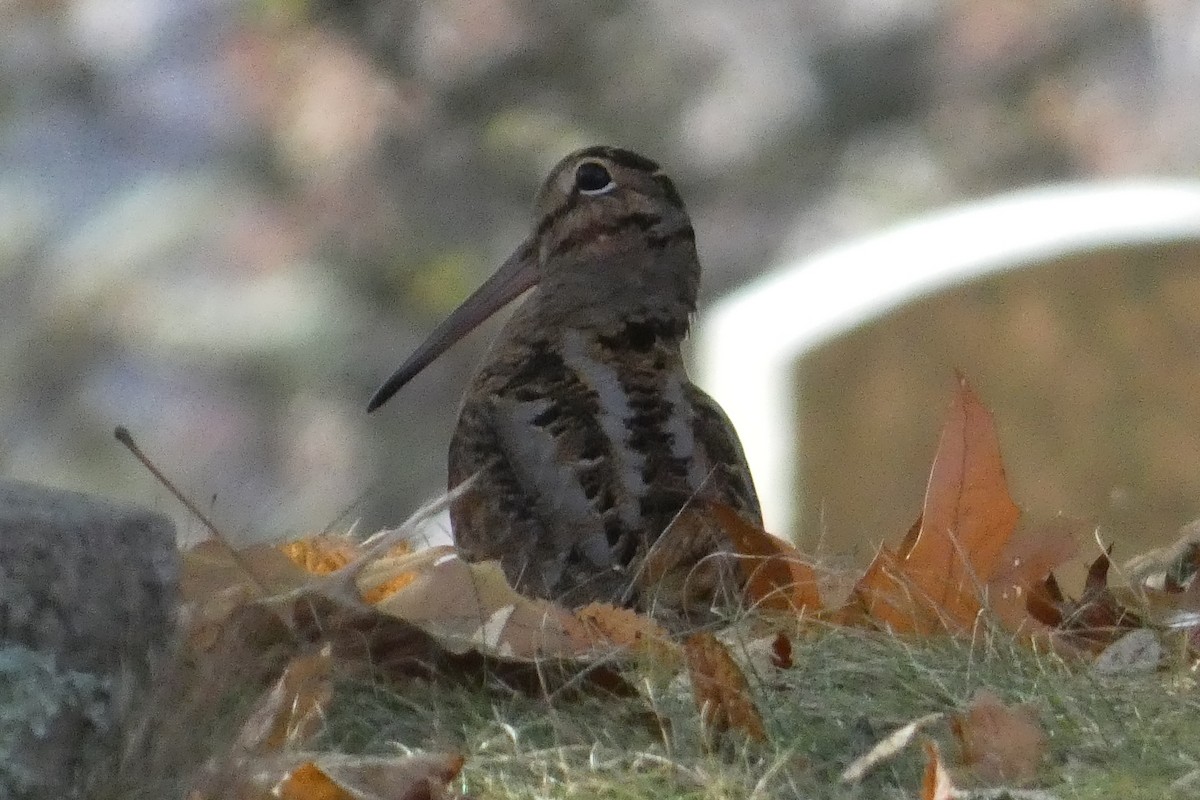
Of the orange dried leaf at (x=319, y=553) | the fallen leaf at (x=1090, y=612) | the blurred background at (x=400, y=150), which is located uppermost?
the blurred background at (x=400, y=150)

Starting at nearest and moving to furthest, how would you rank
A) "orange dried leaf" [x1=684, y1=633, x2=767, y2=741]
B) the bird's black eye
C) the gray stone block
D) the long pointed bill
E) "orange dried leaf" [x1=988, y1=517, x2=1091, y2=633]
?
the gray stone block < "orange dried leaf" [x1=684, y1=633, x2=767, y2=741] < "orange dried leaf" [x1=988, y1=517, x2=1091, y2=633] < the bird's black eye < the long pointed bill

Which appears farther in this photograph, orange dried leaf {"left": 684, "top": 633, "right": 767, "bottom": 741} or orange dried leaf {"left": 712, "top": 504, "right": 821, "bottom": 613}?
orange dried leaf {"left": 712, "top": 504, "right": 821, "bottom": 613}

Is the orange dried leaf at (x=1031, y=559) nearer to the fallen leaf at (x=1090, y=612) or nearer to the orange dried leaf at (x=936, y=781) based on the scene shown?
the fallen leaf at (x=1090, y=612)

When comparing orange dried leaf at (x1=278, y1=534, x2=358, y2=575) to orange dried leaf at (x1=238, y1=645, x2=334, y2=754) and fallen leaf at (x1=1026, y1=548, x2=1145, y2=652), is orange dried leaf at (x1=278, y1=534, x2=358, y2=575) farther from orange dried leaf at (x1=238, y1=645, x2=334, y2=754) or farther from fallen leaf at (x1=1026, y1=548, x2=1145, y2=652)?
fallen leaf at (x1=1026, y1=548, x2=1145, y2=652)

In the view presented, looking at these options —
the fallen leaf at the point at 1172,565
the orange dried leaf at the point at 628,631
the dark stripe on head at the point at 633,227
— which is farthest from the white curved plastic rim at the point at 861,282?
the orange dried leaf at the point at 628,631

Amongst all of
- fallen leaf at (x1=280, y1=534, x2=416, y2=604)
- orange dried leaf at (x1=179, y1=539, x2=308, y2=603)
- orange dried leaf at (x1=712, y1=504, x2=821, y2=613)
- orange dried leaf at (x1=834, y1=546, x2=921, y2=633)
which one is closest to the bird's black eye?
Answer: fallen leaf at (x1=280, y1=534, x2=416, y2=604)

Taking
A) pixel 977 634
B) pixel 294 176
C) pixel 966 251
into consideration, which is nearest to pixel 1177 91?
pixel 966 251

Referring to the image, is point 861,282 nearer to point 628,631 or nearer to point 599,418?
point 599,418

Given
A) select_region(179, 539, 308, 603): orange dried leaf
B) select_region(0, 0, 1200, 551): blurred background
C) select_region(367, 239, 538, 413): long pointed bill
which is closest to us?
select_region(179, 539, 308, 603): orange dried leaf

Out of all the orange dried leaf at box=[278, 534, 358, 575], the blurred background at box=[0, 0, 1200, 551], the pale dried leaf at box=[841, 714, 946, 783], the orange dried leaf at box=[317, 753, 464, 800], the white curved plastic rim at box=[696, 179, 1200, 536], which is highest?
the blurred background at box=[0, 0, 1200, 551]
